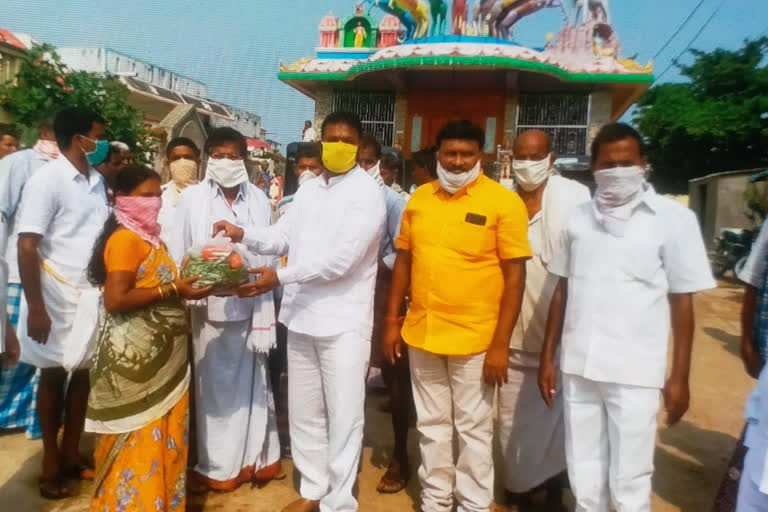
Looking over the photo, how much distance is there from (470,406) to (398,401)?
90 cm

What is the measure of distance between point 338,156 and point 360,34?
14260 millimetres

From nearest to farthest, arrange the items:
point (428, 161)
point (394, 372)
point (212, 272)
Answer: point (212, 272)
point (394, 372)
point (428, 161)

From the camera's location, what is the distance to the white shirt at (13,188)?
3701mm

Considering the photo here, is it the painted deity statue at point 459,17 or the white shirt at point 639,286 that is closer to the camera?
the white shirt at point 639,286

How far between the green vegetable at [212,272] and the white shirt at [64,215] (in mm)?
679

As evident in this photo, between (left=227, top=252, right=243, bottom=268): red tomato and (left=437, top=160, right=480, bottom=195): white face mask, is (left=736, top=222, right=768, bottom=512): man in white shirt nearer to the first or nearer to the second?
(left=437, top=160, right=480, bottom=195): white face mask

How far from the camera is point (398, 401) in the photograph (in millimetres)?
3711

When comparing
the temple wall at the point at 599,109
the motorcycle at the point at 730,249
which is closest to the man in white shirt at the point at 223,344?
the motorcycle at the point at 730,249

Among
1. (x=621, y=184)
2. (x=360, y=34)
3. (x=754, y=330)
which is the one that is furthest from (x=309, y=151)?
(x=360, y=34)

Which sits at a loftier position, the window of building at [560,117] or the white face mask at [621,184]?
the window of building at [560,117]

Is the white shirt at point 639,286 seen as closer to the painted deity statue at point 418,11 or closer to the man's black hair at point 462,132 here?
the man's black hair at point 462,132

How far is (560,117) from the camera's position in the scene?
51.3ft

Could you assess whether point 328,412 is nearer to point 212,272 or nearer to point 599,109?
point 212,272

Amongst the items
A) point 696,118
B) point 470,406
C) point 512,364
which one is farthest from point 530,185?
point 696,118
